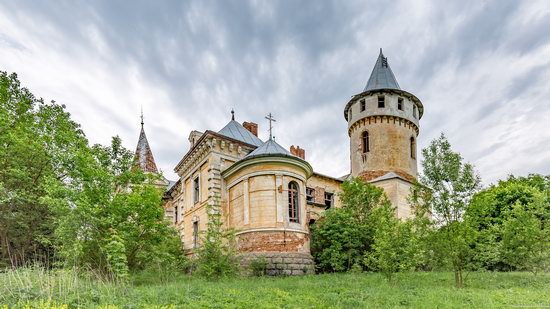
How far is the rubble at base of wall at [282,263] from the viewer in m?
17.1

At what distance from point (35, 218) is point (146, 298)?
15.1 metres

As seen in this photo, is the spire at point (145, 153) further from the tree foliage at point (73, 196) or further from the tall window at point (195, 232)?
the tree foliage at point (73, 196)

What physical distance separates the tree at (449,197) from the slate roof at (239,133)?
1349 cm

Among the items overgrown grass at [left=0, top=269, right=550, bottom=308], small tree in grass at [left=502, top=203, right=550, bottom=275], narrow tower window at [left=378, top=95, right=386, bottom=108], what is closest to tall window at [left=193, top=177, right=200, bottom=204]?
overgrown grass at [left=0, top=269, right=550, bottom=308]

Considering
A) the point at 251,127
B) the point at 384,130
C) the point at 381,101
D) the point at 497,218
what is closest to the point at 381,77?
the point at 381,101

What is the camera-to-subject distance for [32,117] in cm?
1870

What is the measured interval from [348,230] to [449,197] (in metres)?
8.32

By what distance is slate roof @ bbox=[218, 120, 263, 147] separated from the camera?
78.4 feet

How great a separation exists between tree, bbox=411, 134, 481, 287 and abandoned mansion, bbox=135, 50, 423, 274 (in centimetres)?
792

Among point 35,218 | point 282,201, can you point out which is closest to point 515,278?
point 282,201

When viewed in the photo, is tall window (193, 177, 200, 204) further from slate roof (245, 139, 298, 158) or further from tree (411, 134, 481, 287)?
tree (411, 134, 481, 287)

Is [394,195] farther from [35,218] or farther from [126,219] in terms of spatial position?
[35,218]

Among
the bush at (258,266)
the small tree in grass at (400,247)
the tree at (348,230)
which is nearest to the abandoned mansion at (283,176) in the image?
the bush at (258,266)

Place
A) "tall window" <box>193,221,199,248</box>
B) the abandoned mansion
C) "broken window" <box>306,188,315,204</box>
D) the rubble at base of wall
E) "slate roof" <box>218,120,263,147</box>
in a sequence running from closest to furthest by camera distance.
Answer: the rubble at base of wall
the abandoned mansion
"tall window" <box>193,221,199,248</box>
"slate roof" <box>218,120,263,147</box>
"broken window" <box>306,188,315,204</box>
